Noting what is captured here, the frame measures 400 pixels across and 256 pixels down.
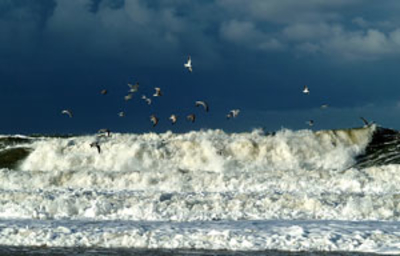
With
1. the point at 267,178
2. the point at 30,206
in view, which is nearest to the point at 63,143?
the point at 267,178

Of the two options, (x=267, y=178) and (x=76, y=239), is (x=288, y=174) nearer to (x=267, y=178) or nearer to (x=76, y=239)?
(x=267, y=178)

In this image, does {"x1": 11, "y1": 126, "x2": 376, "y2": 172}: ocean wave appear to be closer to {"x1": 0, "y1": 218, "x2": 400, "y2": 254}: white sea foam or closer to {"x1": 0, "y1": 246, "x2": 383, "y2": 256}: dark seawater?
{"x1": 0, "y1": 218, "x2": 400, "y2": 254}: white sea foam

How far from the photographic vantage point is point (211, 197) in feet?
75.5

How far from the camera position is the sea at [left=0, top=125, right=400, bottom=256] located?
50.9ft

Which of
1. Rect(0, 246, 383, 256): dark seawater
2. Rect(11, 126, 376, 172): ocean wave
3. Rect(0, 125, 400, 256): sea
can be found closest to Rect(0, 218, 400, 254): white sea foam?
Rect(0, 125, 400, 256): sea

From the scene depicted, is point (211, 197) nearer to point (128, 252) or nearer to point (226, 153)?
point (128, 252)

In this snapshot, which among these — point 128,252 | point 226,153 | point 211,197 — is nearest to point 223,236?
point 128,252

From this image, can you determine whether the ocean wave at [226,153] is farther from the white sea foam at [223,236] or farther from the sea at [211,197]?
the white sea foam at [223,236]

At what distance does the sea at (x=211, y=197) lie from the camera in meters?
15.5

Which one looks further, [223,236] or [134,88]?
[134,88]

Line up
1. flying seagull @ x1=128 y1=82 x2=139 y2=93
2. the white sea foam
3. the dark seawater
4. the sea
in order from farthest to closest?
flying seagull @ x1=128 y1=82 x2=139 y2=93 < the sea < the white sea foam < the dark seawater

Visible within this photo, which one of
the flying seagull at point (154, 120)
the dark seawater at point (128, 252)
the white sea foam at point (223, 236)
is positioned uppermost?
the flying seagull at point (154, 120)

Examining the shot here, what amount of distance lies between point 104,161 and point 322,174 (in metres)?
14.8

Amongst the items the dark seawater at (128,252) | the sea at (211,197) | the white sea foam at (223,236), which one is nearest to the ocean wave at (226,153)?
the sea at (211,197)
